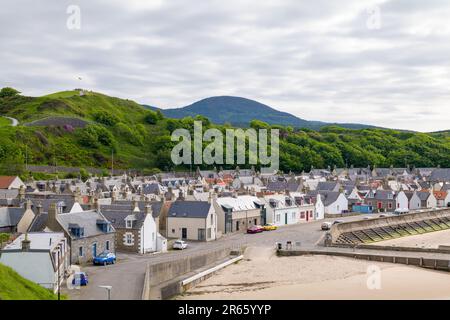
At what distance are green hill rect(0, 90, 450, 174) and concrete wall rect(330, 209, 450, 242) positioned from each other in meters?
52.3

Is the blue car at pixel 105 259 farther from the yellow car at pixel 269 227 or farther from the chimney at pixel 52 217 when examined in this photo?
the yellow car at pixel 269 227

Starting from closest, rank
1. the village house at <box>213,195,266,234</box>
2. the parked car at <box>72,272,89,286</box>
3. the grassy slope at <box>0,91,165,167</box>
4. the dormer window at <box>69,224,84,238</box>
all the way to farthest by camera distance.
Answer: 1. the parked car at <box>72,272,89,286</box>
2. the dormer window at <box>69,224,84,238</box>
3. the village house at <box>213,195,266,234</box>
4. the grassy slope at <box>0,91,165,167</box>

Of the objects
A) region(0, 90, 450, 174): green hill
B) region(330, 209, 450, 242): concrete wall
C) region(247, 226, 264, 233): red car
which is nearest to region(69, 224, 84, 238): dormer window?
region(247, 226, 264, 233): red car

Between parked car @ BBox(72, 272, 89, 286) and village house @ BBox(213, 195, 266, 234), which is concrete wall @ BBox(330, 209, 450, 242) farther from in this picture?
parked car @ BBox(72, 272, 89, 286)

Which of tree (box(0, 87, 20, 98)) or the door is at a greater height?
tree (box(0, 87, 20, 98))

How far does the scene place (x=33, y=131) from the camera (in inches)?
4911

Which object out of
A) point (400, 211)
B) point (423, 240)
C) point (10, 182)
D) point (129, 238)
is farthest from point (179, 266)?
point (10, 182)

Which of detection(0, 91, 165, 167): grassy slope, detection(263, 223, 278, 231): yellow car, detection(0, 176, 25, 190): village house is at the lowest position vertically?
detection(263, 223, 278, 231): yellow car

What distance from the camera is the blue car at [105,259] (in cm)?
3291

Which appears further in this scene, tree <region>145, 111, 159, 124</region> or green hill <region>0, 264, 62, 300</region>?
tree <region>145, 111, 159, 124</region>

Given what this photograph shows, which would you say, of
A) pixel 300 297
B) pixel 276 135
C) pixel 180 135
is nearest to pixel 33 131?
pixel 180 135

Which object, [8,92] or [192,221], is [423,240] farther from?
[8,92]

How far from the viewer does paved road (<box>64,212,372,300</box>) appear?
2581 cm
